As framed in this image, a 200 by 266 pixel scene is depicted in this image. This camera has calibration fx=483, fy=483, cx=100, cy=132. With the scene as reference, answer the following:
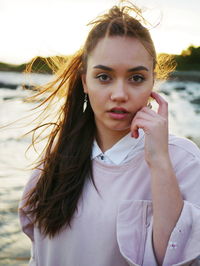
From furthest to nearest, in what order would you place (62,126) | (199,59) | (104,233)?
(199,59)
(62,126)
(104,233)

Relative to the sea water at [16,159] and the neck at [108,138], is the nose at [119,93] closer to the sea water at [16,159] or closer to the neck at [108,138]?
the neck at [108,138]

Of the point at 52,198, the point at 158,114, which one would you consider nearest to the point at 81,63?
the point at 158,114

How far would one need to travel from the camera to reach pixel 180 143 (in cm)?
199

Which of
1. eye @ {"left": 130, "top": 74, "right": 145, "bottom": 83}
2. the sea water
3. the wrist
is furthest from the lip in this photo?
the sea water

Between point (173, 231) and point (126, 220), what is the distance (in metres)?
0.21

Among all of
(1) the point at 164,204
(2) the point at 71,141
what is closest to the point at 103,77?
(2) the point at 71,141

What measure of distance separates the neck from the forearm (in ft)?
1.10

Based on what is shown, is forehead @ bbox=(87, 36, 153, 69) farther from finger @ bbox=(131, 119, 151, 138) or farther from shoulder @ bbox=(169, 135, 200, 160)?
shoulder @ bbox=(169, 135, 200, 160)

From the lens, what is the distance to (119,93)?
75.8 inches

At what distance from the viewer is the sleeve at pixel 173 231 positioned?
1787 millimetres

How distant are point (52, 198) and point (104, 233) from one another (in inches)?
13.4

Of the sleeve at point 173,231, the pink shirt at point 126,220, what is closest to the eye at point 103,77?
the pink shirt at point 126,220

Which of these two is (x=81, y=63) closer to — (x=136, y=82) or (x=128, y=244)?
(x=136, y=82)

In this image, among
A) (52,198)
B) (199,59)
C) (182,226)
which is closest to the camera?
(182,226)
